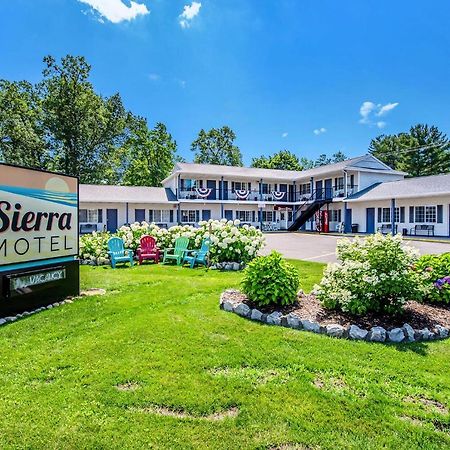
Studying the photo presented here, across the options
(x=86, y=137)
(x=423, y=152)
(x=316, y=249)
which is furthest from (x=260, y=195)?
(x=423, y=152)

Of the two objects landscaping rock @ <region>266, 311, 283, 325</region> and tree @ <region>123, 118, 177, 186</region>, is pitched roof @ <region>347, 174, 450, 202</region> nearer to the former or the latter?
landscaping rock @ <region>266, 311, 283, 325</region>

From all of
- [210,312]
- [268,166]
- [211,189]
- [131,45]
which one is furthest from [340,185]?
[210,312]

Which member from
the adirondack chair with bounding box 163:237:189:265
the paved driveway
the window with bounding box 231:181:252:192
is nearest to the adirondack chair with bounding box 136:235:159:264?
the adirondack chair with bounding box 163:237:189:265

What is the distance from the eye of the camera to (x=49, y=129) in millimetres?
34438

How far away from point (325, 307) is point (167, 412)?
330 centimetres

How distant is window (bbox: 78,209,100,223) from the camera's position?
90.7ft

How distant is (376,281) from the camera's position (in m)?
4.81

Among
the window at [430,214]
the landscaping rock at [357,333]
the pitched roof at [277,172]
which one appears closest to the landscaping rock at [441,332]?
the landscaping rock at [357,333]

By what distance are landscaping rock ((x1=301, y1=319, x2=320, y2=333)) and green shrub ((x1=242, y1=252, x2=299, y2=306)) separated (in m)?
0.54

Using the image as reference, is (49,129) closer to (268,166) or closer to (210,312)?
(268,166)

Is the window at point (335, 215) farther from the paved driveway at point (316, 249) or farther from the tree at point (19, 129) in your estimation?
the tree at point (19, 129)

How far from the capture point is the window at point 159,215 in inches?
1184

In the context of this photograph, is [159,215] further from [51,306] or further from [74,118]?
[51,306]

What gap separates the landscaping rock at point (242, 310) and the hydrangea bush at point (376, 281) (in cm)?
115
